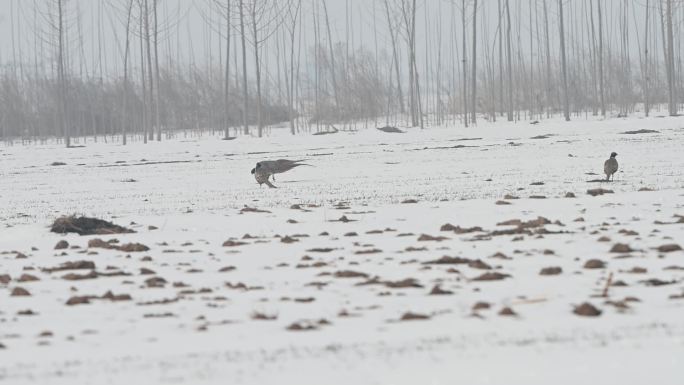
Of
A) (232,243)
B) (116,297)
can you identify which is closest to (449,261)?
(116,297)

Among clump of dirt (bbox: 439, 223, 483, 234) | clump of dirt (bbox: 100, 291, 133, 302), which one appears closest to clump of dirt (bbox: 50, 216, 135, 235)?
clump of dirt (bbox: 439, 223, 483, 234)

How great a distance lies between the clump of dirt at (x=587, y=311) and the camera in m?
4.83

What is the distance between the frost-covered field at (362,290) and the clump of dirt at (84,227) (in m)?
0.25

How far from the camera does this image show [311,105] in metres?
64.8

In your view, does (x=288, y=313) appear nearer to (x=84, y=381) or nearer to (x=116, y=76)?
(x=84, y=381)

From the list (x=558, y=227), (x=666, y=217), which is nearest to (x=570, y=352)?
(x=558, y=227)

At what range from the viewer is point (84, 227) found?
9953 millimetres

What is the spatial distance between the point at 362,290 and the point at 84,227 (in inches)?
193

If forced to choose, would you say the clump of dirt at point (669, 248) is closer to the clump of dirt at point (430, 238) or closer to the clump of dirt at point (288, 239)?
the clump of dirt at point (430, 238)

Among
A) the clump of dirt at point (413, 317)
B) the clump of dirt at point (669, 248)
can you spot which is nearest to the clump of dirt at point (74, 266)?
the clump of dirt at point (413, 317)

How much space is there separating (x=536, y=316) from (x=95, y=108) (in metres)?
60.0

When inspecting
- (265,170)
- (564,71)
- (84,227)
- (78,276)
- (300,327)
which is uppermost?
(564,71)

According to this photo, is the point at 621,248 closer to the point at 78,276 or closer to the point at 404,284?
the point at 404,284

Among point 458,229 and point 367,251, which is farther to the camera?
point 458,229
